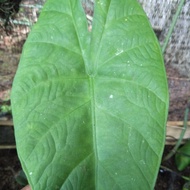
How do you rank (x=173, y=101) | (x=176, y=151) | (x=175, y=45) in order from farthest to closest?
(x=173, y=101)
(x=175, y=45)
(x=176, y=151)

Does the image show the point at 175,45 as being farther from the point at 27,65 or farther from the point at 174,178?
the point at 27,65

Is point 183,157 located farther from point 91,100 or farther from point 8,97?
point 8,97

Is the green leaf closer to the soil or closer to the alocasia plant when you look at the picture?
the soil

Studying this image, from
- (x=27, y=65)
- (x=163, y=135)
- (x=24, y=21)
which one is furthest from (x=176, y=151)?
(x=24, y=21)

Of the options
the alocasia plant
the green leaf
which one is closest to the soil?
the green leaf

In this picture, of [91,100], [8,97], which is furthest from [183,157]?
[8,97]

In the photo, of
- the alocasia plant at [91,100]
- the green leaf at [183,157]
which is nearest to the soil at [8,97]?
the green leaf at [183,157]
